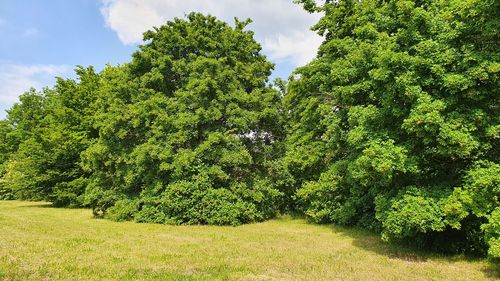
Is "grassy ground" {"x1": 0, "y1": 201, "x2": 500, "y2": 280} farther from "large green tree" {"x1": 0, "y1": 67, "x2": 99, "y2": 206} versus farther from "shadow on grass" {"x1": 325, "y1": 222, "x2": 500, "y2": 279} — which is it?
"large green tree" {"x1": 0, "y1": 67, "x2": 99, "y2": 206}

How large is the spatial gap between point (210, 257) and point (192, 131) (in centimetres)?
1115

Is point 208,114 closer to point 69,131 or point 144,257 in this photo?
point 144,257

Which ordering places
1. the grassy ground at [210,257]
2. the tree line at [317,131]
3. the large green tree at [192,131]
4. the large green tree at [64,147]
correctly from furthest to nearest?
1. the large green tree at [64,147]
2. the large green tree at [192,131]
3. the tree line at [317,131]
4. the grassy ground at [210,257]

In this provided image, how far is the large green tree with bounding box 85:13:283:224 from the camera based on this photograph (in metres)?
22.1

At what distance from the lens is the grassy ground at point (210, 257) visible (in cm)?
1052

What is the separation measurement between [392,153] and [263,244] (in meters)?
6.60

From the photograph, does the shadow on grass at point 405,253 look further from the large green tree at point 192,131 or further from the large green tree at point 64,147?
the large green tree at point 64,147

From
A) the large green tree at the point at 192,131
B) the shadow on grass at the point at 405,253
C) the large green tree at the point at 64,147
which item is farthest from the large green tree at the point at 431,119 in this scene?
the large green tree at the point at 64,147

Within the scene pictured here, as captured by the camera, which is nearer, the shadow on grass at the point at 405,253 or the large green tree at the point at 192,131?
the shadow on grass at the point at 405,253

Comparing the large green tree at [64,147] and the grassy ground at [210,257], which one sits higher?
the large green tree at [64,147]

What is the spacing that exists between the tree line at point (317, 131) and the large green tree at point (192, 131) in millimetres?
92

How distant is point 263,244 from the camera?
52.3ft

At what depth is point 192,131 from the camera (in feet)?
75.0

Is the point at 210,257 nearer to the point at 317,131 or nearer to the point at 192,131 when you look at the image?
the point at 192,131
